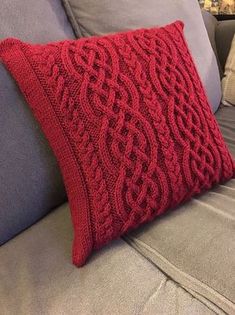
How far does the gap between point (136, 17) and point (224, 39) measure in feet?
1.82

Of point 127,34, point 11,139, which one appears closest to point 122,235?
point 11,139

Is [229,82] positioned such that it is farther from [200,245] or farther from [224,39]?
[200,245]

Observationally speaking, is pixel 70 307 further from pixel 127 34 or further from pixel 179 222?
pixel 127 34

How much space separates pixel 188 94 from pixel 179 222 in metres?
0.23

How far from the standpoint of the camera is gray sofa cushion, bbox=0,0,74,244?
0.69m

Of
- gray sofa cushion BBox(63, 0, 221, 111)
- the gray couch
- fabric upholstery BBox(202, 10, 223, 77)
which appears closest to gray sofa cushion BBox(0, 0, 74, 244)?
the gray couch

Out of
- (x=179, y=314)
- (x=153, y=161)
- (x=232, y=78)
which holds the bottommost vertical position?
(x=232, y=78)

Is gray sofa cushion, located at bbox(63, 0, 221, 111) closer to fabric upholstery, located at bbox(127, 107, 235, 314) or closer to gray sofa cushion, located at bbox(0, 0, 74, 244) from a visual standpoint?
gray sofa cushion, located at bbox(0, 0, 74, 244)

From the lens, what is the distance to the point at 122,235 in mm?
684

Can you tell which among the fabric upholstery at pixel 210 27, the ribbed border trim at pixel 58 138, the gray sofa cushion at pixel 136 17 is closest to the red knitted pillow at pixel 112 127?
the ribbed border trim at pixel 58 138

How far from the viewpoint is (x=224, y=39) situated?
1.39 meters

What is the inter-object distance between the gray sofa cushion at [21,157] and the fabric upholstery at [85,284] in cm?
6

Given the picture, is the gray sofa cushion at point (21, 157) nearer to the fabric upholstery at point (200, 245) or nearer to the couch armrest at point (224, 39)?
the fabric upholstery at point (200, 245)

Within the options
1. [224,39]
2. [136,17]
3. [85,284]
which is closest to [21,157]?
[85,284]
